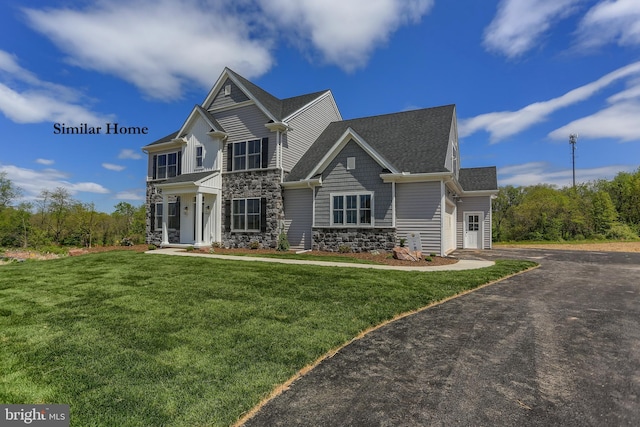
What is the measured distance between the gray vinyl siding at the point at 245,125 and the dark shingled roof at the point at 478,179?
453 inches

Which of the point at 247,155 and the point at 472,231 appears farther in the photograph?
the point at 472,231

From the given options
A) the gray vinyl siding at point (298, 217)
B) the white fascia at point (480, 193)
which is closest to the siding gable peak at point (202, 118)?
the gray vinyl siding at point (298, 217)

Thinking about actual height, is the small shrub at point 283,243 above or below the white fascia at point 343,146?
below

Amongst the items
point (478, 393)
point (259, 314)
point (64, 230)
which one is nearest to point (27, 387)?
point (259, 314)

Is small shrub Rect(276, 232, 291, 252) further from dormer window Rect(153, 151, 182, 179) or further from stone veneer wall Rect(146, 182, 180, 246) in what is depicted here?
stone veneer wall Rect(146, 182, 180, 246)

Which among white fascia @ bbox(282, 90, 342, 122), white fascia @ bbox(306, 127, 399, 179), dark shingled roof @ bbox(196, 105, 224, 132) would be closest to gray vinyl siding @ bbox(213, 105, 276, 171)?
dark shingled roof @ bbox(196, 105, 224, 132)

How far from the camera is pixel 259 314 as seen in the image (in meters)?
5.37

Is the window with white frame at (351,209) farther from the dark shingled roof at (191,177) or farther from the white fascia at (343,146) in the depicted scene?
the dark shingled roof at (191,177)

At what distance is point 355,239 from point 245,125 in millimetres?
8991

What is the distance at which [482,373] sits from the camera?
135 inches

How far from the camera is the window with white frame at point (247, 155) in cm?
1733

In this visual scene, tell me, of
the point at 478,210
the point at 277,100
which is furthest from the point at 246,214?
the point at 478,210

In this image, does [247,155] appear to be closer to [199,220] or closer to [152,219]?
[199,220]

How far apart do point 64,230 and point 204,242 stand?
1213 cm
